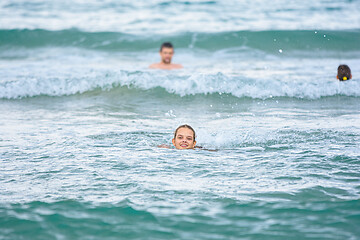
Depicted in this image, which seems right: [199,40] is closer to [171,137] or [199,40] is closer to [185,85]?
[185,85]

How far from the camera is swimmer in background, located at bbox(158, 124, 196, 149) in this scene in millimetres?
6680

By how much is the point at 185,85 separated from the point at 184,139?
479cm

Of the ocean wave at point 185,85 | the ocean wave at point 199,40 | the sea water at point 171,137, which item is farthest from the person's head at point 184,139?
the ocean wave at point 199,40

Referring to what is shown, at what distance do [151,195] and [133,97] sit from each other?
6687 millimetres

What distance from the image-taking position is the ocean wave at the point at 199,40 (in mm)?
18344

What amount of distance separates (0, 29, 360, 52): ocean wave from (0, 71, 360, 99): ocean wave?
6.47 meters

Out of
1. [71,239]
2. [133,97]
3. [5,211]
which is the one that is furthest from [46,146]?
[133,97]

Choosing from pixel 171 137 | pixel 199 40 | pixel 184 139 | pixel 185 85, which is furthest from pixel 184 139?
pixel 199 40

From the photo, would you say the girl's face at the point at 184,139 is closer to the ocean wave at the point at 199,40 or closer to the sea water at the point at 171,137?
the sea water at the point at 171,137

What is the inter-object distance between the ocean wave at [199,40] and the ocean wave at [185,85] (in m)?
6.47

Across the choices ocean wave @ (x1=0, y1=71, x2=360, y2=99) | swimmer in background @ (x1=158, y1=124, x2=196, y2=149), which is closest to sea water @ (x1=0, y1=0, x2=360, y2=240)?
ocean wave @ (x1=0, y1=71, x2=360, y2=99)

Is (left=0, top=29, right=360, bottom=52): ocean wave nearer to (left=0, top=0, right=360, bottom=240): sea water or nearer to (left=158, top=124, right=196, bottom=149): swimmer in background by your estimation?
(left=0, top=0, right=360, bottom=240): sea water

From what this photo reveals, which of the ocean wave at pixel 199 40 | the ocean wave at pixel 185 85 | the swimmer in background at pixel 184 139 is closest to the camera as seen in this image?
the swimmer in background at pixel 184 139

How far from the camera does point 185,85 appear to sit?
11.4 metres
